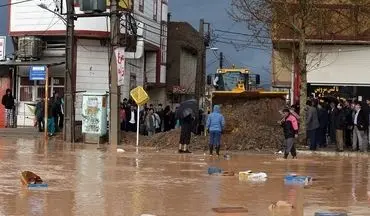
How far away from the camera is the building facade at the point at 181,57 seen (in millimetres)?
48938

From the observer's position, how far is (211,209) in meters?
10.7

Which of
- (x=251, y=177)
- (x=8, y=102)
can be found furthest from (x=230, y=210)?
(x=8, y=102)

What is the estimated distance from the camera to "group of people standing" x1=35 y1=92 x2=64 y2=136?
29.2m

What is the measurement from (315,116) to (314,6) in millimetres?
4439

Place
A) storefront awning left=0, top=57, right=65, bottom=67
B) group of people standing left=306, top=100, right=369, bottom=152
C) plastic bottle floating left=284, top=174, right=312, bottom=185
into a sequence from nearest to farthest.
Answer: plastic bottle floating left=284, top=174, right=312, bottom=185
group of people standing left=306, top=100, right=369, bottom=152
storefront awning left=0, top=57, right=65, bottom=67

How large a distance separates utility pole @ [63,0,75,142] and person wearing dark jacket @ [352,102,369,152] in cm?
1128

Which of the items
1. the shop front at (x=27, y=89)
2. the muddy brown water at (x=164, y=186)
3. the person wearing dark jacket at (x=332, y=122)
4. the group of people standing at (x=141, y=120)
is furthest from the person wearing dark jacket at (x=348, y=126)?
the shop front at (x=27, y=89)

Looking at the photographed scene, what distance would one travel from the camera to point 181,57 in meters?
51.9

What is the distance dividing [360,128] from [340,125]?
69 cm

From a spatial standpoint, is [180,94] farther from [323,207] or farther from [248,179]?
[323,207]

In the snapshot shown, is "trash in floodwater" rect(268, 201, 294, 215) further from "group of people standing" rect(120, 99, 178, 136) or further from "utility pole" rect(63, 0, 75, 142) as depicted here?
"group of people standing" rect(120, 99, 178, 136)

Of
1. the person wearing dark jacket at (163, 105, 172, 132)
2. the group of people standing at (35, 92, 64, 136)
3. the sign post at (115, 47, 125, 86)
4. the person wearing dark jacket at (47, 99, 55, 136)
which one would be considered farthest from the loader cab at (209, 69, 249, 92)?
the sign post at (115, 47, 125, 86)

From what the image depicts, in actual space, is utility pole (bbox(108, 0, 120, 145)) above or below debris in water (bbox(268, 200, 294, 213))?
above

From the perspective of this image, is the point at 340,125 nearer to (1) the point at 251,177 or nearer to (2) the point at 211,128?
(2) the point at 211,128
